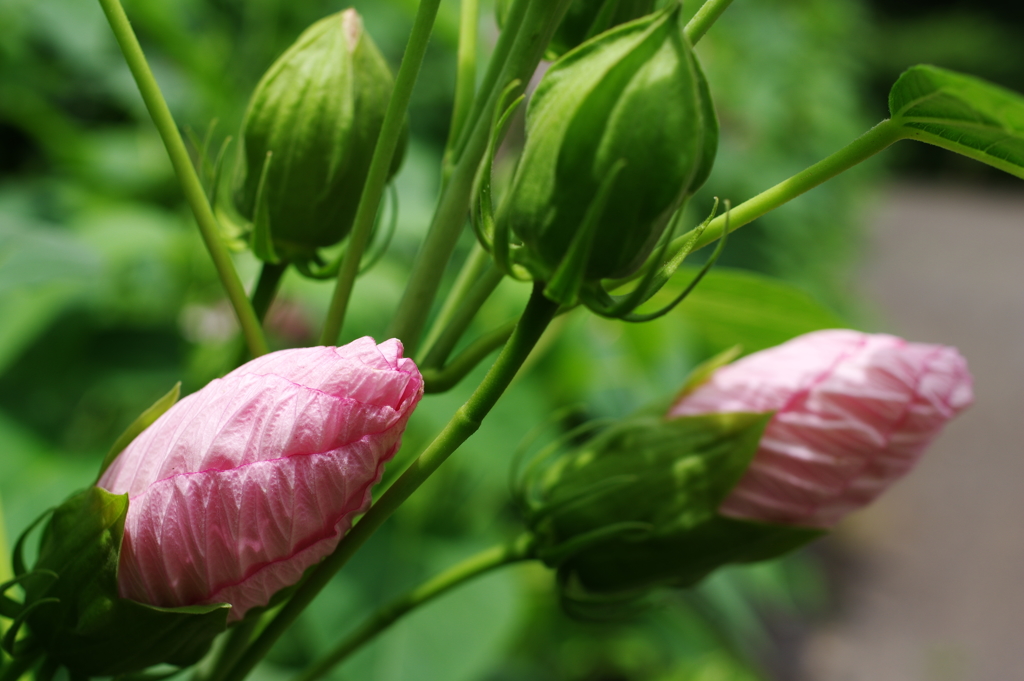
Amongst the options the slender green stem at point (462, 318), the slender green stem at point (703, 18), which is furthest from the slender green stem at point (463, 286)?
the slender green stem at point (703, 18)

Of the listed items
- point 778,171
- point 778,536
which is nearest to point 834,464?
point 778,536

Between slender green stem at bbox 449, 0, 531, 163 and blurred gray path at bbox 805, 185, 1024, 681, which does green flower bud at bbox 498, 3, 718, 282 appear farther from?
blurred gray path at bbox 805, 185, 1024, 681

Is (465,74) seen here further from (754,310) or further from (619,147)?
(754,310)

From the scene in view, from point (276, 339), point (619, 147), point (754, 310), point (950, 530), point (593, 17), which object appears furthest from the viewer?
point (950, 530)

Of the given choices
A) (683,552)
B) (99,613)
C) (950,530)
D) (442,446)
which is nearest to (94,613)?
(99,613)

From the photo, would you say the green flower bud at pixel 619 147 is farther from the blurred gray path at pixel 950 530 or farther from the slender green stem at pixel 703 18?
the blurred gray path at pixel 950 530

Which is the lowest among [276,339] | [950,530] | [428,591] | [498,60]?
[950,530]
